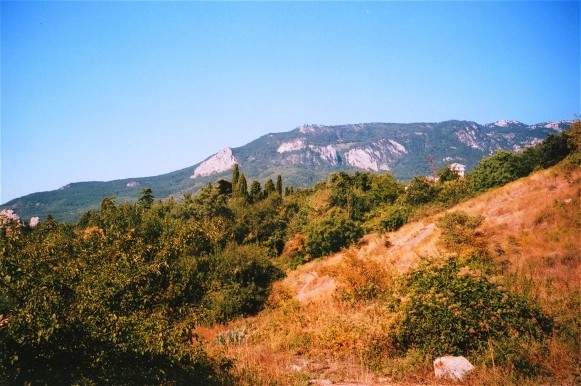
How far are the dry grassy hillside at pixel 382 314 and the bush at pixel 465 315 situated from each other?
43cm

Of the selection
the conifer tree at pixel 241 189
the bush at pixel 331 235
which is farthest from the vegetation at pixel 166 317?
the conifer tree at pixel 241 189

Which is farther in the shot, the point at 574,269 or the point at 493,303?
the point at 574,269

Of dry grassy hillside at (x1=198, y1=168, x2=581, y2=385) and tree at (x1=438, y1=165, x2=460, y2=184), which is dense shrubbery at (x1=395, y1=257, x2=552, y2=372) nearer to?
dry grassy hillside at (x1=198, y1=168, x2=581, y2=385)

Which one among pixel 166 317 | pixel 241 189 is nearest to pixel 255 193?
pixel 241 189

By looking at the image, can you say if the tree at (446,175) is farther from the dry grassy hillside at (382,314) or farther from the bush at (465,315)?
the bush at (465,315)

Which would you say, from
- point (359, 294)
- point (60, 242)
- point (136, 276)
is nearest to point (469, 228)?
point (359, 294)

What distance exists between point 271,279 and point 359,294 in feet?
21.8

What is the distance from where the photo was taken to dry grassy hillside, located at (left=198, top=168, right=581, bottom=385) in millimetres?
6109

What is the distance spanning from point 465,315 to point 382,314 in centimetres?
273

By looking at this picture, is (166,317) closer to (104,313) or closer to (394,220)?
(104,313)

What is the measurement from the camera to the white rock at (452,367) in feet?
17.6

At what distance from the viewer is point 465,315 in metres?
5.95

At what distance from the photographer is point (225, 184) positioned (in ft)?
189

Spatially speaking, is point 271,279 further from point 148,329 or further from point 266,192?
point 266,192
